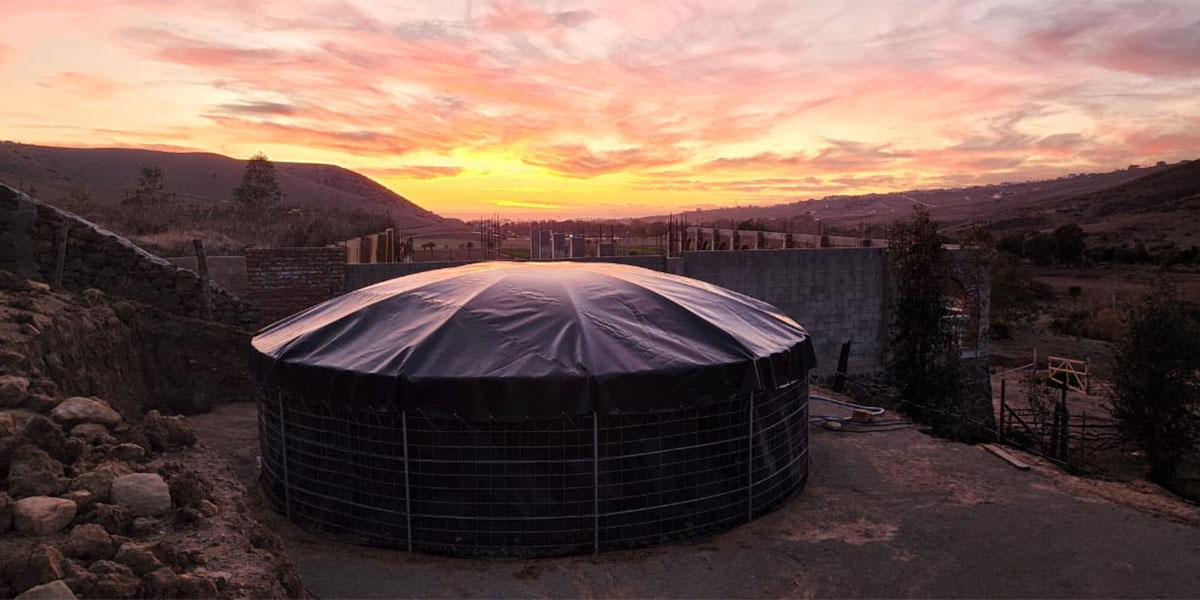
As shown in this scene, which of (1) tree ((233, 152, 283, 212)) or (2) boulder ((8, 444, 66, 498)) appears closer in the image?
(2) boulder ((8, 444, 66, 498))

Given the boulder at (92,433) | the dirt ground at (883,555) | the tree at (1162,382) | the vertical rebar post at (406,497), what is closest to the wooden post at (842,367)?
the tree at (1162,382)

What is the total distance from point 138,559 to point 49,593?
0.60 m

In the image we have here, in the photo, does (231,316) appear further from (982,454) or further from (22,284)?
(982,454)

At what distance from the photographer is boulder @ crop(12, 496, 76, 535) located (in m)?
4.12

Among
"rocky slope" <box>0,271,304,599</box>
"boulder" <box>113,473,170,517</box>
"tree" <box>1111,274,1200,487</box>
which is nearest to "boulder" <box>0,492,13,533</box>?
"rocky slope" <box>0,271,304,599</box>

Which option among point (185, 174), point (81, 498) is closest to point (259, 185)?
point (185, 174)

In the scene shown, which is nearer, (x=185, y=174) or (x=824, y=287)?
(x=824, y=287)

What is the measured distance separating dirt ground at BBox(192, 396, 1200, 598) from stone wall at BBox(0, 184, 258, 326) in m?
5.58

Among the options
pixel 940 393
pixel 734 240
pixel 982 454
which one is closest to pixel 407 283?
pixel 982 454

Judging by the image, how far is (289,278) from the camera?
13.3m

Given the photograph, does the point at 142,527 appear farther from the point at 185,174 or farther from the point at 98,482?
the point at 185,174

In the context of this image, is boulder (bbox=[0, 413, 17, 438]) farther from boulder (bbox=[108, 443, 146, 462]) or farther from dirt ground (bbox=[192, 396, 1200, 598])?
dirt ground (bbox=[192, 396, 1200, 598])

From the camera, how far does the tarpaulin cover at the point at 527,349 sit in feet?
21.6

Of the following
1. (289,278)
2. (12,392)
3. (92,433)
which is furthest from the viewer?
(289,278)
